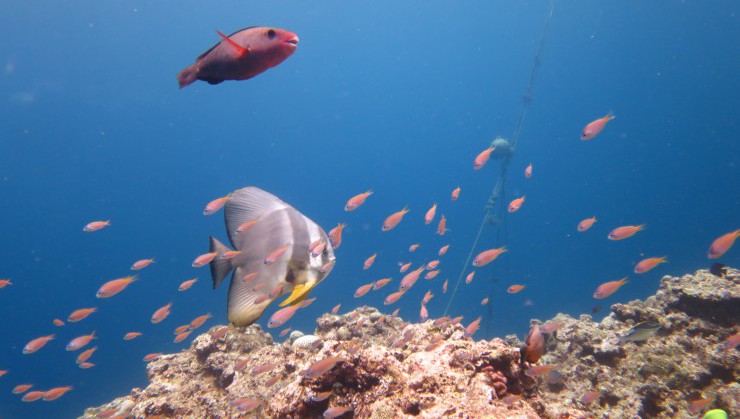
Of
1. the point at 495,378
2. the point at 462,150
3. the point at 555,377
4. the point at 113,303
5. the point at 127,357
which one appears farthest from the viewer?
the point at 462,150

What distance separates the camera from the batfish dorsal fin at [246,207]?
2.23 meters

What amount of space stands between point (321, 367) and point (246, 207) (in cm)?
121

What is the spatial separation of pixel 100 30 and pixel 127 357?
40453 millimetres

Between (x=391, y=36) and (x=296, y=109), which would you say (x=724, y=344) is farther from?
(x=391, y=36)

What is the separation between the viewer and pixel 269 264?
2.00 meters

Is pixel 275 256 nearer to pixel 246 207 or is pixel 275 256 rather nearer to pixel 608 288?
pixel 246 207

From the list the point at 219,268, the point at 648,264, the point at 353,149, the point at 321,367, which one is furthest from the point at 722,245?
the point at 353,149

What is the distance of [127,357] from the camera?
40.7m

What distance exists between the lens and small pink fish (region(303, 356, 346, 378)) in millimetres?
2346

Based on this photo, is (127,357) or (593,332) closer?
(593,332)

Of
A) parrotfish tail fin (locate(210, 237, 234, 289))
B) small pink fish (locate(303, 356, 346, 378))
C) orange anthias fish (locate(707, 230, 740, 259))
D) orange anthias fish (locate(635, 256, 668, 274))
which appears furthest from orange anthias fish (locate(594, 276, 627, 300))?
parrotfish tail fin (locate(210, 237, 234, 289))

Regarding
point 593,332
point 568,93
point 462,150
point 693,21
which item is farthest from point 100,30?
point 568,93

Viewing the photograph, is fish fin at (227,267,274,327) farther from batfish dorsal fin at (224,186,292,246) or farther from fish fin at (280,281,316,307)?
batfish dorsal fin at (224,186,292,246)

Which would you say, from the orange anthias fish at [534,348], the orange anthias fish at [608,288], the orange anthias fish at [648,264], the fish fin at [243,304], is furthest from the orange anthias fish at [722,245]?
the fish fin at [243,304]
